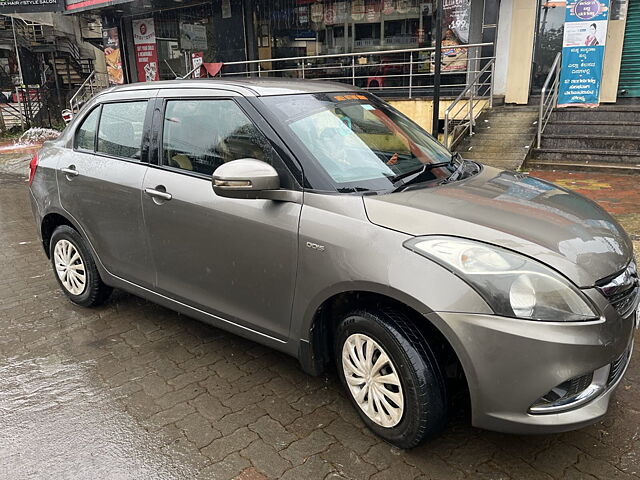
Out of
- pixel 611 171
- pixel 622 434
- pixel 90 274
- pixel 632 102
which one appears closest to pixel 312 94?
pixel 90 274

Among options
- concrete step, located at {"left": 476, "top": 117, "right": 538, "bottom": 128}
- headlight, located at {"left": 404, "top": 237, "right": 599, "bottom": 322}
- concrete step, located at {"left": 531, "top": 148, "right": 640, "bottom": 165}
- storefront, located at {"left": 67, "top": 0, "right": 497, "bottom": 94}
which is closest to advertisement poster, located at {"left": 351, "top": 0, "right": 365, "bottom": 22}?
storefront, located at {"left": 67, "top": 0, "right": 497, "bottom": 94}

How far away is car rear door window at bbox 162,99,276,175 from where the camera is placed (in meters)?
3.01

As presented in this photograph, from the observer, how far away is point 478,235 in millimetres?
2354

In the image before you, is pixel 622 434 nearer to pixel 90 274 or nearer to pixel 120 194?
pixel 120 194

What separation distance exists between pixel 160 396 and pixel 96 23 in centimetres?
2522

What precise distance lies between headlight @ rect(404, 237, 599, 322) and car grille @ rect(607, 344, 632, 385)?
321 millimetres

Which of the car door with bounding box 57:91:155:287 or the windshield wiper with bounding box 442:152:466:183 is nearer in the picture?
the windshield wiper with bounding box 442:152:466:183

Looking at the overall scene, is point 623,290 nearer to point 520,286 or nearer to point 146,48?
point 520,286

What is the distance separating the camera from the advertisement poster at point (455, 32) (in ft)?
37.2

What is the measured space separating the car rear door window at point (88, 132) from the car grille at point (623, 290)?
Answer: 11.6ft

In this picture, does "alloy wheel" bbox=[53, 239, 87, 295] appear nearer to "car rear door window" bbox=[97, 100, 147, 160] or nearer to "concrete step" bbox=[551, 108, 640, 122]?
"car rear door window" bbox=[97, 100, 147, 160]

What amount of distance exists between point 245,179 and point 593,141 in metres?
8.43

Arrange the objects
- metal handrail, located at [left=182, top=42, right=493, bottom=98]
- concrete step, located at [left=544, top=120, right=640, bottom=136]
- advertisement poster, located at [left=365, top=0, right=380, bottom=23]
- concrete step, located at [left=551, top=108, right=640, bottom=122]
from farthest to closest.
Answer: advertisement poster, located at [left=365, top=0, right=380, bottom=23], metal handrail, located at [left=182, top=42, right=493, bottom=98], concrete step, located at [left=551, top=108, right=640, bottom=122], concrete step, located at [left=544, top=120, right=640, bottom=136]

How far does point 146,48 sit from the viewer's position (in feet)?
59.9
